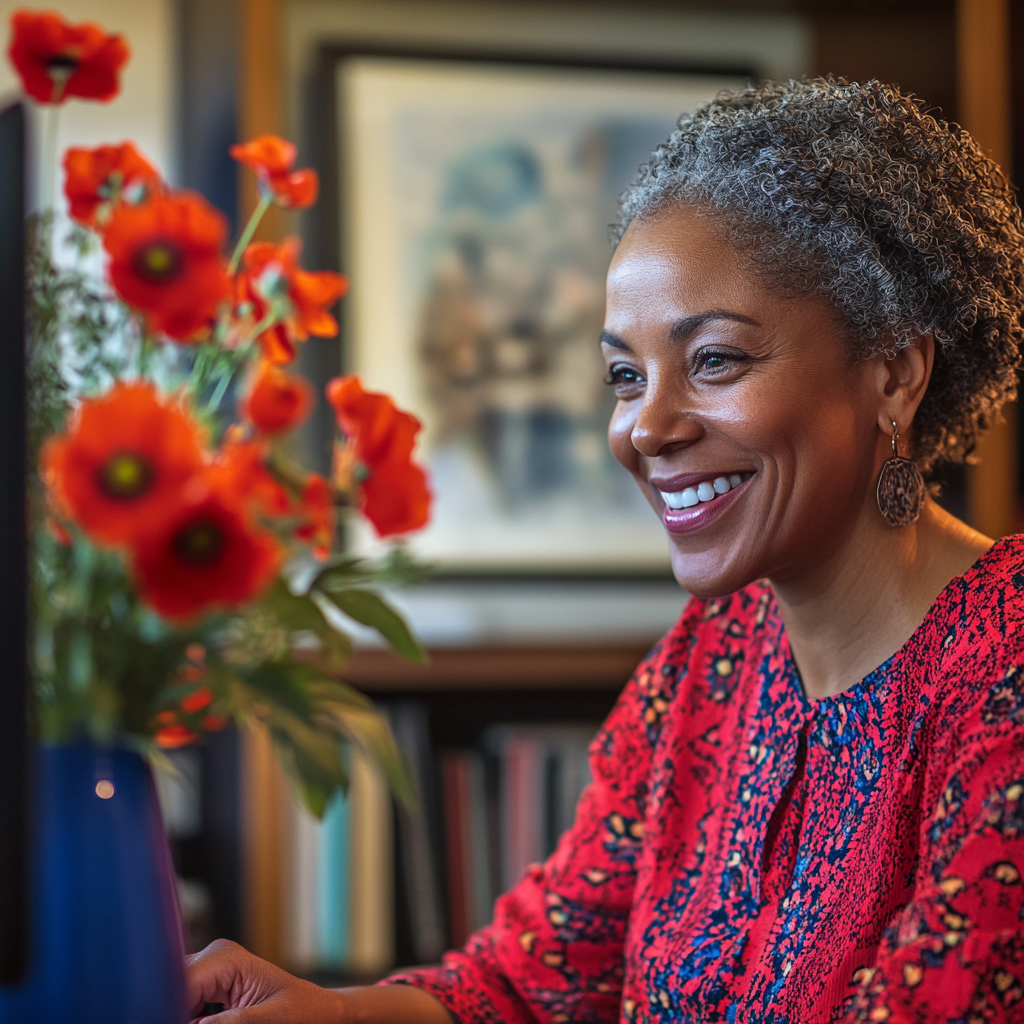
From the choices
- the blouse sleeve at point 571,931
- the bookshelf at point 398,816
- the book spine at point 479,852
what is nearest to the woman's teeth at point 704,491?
the blouse sleeve at point 571,931

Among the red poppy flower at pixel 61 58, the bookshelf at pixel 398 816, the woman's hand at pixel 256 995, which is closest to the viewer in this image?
the red poppy flower at pixel 61 58

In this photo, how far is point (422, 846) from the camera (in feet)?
7.10

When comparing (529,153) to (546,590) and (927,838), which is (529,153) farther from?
(927,838)

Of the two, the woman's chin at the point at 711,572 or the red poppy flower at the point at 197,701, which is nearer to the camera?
the red poppy flower at the point at 197,701

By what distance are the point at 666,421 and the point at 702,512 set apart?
0.10 meters

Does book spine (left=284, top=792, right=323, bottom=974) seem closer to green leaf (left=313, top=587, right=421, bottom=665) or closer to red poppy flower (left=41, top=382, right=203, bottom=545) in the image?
green leaf (left=313, top=587, right=421, bottom=665)

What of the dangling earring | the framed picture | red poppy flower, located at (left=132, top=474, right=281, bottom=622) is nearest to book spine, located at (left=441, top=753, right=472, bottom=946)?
the framed picture

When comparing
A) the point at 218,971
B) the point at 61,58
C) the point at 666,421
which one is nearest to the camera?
the point at 61,58

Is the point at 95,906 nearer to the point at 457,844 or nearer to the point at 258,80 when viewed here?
the point at 457,844

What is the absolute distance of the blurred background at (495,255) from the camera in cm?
221

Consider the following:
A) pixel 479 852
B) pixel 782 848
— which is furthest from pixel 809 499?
pixel 479 852

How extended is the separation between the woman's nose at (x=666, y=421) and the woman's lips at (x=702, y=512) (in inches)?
2.4

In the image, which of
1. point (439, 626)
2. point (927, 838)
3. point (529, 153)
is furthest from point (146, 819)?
point (529, 153)

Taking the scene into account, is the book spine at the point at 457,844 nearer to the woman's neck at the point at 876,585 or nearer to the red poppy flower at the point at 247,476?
the woman's neck at the point at 876,585
